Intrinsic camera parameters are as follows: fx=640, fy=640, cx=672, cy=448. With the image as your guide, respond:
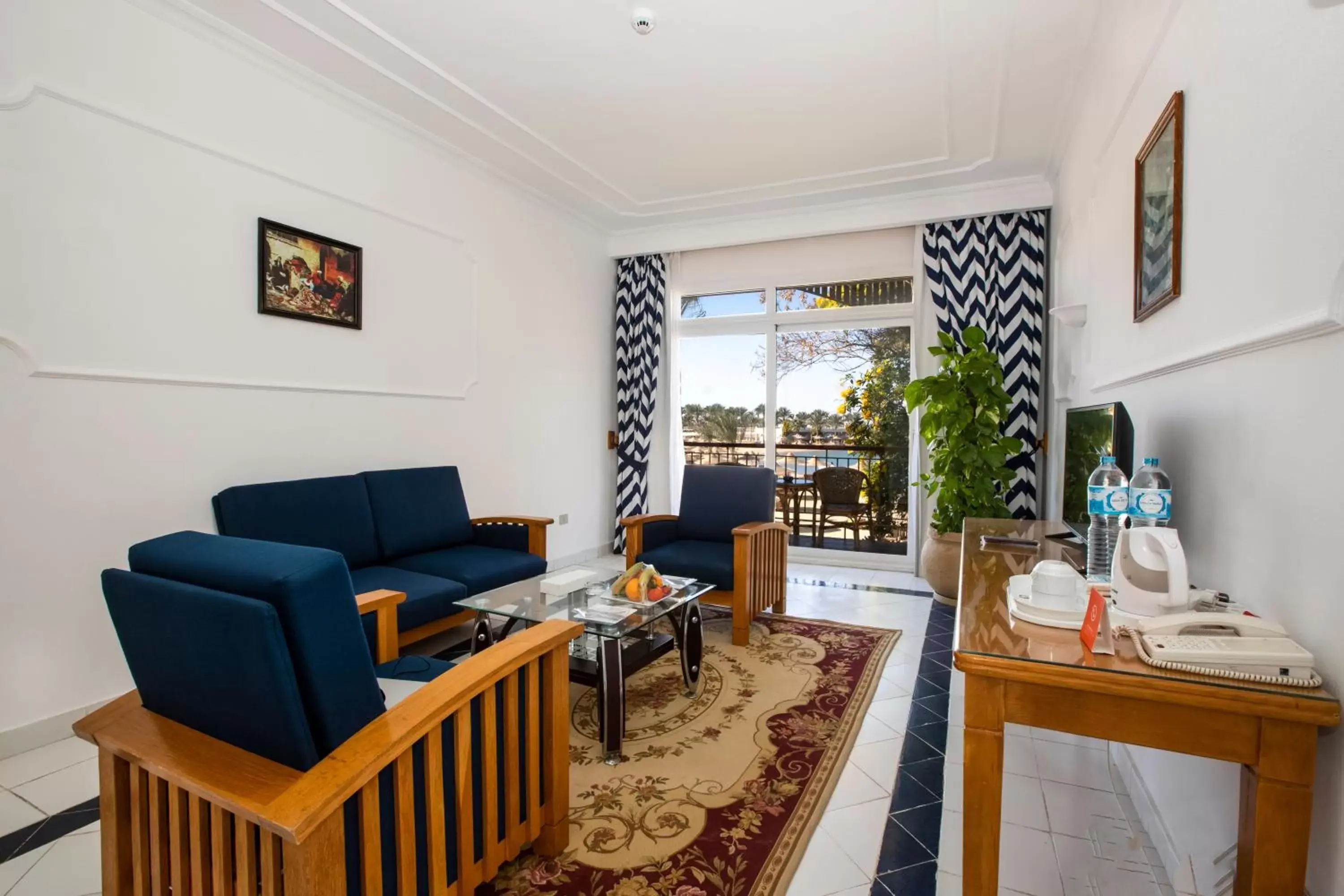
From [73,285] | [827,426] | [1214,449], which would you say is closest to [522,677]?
[1214,449]

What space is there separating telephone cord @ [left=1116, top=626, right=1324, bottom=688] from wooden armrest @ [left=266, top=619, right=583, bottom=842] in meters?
1.25

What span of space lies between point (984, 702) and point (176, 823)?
1.47m

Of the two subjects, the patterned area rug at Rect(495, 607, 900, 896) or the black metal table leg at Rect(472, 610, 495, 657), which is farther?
the black metal table leg at Rect(472, 610, 495, 657)

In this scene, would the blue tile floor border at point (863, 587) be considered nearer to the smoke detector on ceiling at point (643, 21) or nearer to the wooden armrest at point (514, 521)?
the wooden armrest at point (514, 521)

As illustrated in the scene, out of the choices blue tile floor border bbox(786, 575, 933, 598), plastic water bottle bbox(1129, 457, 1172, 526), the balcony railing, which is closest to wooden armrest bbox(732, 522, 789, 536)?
blue tile floor border bbox(786, 575, 933, 598)

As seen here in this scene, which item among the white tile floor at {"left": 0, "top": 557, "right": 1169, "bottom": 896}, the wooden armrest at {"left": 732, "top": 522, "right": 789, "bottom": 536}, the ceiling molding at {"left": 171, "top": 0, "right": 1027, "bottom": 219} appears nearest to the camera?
the white tile floor at {"left": 0, "top": 557, "right": 1169, "bottom": 896}

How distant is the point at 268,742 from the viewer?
1086 millimetres

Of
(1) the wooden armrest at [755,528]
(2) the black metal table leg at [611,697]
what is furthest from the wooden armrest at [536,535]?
(2) the black metal table leg at [611,697]

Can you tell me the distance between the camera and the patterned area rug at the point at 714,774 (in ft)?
5.39

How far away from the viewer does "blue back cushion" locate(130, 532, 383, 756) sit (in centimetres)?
104

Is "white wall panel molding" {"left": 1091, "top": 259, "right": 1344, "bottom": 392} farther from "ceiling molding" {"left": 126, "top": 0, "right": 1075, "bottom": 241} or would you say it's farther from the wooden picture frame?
"ceiling molding" {"left": 126, "top": 0, "right": 1075, "bottom": 241}

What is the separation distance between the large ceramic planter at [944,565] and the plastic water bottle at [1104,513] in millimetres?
2202

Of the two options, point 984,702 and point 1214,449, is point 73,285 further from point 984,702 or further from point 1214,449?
point 1214,449

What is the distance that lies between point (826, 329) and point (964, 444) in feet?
5.62
